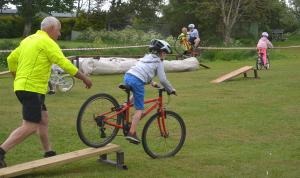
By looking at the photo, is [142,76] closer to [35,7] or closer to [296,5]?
[35,7]

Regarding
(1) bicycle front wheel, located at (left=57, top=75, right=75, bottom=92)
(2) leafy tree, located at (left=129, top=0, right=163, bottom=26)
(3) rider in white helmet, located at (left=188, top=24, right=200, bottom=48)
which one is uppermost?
(2) leafy tree, located at (left=129, top=0, right=163, bottom=26)

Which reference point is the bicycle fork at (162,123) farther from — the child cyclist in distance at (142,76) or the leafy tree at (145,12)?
the leafy tree at (145,12)

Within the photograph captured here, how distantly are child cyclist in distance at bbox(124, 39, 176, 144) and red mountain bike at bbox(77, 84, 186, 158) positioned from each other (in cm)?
10

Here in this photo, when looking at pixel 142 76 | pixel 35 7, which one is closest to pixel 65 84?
pixel 142 76

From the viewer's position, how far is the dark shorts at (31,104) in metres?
6.71

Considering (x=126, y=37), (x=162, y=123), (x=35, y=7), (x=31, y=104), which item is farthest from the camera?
(x=35, y=7)

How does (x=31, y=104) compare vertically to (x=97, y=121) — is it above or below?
above

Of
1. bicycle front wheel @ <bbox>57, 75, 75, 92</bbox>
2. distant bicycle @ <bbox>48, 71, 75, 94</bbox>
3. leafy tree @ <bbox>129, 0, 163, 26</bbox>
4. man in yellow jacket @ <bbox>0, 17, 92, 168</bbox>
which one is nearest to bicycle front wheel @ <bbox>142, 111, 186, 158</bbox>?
man in yellow jacket @ <bbox>0, 17, 92, 168</bbox>

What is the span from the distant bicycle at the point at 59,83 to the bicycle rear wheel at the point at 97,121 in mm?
7964

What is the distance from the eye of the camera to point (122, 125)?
7754 millimetres

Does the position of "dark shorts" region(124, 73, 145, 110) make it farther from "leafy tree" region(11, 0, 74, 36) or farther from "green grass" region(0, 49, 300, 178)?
"leafy tree" region(11, 0, 74, 36)

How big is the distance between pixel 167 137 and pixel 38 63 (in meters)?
2.35

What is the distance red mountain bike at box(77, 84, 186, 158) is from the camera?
7.39m

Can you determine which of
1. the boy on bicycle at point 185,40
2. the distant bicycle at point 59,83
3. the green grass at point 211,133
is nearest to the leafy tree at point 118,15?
the boy on bicycle at point 185,40
